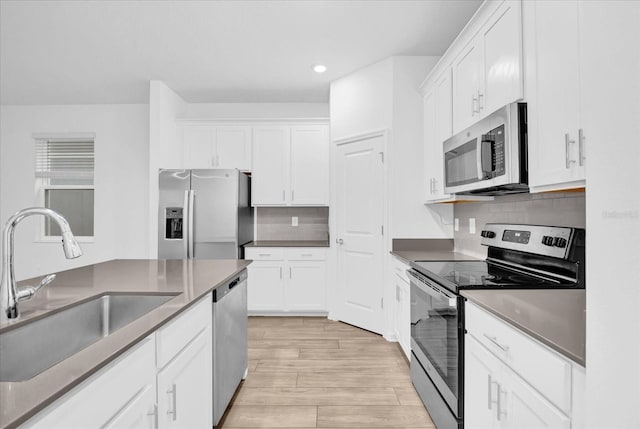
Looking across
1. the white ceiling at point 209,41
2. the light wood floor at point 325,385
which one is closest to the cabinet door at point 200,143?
the white ceiling at point 209,41

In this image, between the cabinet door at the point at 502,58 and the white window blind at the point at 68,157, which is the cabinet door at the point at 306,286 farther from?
the white window blind at the point at 68,157

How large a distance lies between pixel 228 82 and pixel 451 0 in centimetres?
262

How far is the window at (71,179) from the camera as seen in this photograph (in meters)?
5.31

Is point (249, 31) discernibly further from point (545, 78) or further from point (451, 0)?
point (545, 78)

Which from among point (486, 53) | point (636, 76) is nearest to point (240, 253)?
point (486, 53)

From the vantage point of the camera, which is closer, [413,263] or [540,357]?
[540,357]

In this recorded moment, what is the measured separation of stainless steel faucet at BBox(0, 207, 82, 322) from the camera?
3.76ft

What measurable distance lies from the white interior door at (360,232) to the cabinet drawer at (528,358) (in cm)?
223

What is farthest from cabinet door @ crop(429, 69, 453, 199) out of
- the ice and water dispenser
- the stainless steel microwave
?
the ice and water dispenser

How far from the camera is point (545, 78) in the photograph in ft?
5.35

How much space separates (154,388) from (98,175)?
190 inches

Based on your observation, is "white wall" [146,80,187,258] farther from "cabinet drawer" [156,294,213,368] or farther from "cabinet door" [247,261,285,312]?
"cabinet drawer" [156,294,213,368]

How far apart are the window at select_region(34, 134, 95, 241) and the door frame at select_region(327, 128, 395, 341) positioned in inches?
139

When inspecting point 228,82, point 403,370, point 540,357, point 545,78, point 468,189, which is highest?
point 228,82
